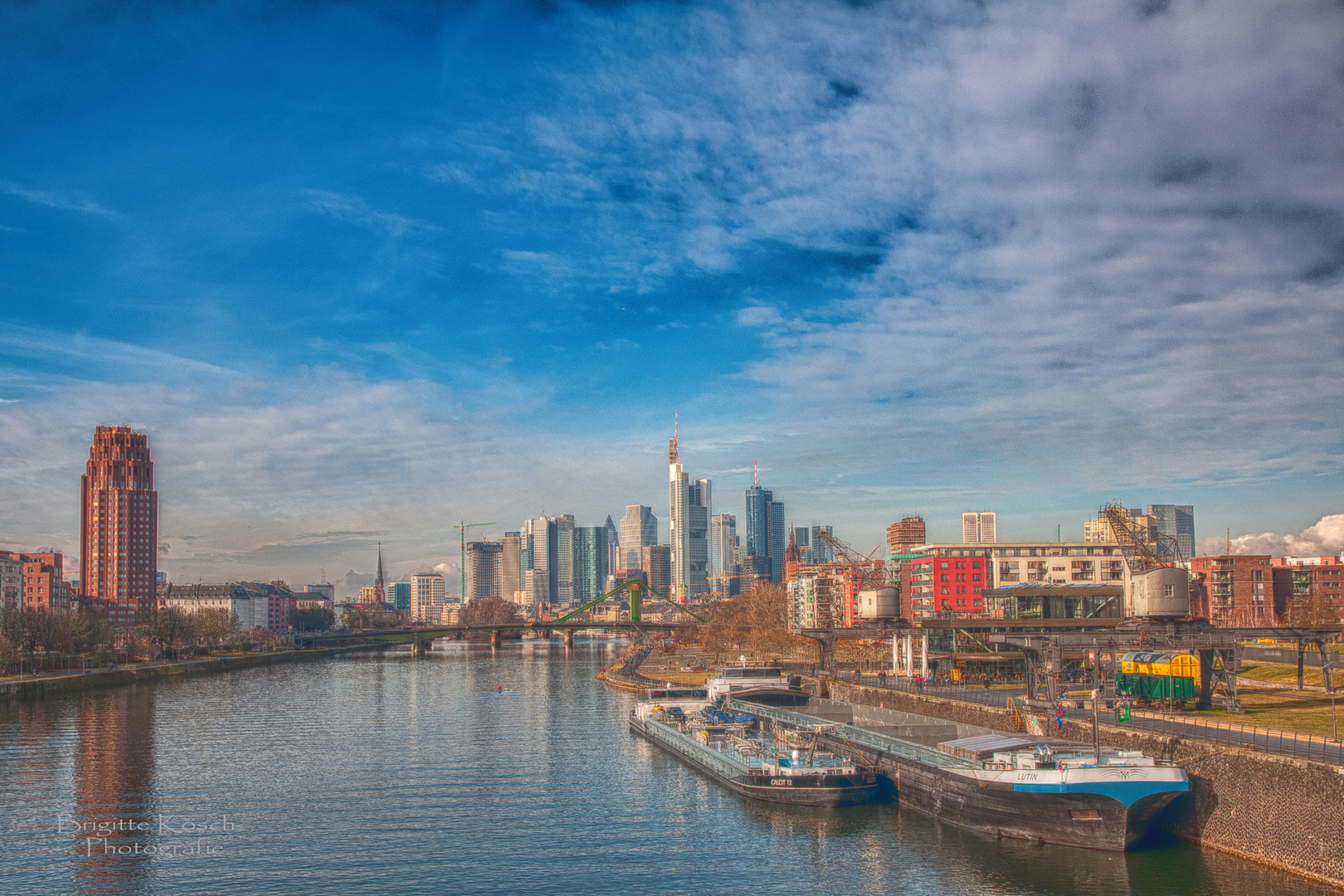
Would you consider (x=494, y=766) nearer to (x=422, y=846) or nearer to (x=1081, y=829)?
(x=422, y=846)

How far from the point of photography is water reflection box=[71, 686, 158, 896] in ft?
120

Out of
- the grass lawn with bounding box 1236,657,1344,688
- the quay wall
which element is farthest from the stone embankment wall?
the quay wall

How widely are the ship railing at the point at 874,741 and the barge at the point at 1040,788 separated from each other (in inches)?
4.0

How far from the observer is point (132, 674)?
414ft

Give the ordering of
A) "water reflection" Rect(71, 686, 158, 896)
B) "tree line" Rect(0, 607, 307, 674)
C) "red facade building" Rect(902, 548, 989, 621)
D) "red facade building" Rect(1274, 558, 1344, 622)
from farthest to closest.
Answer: "red facade building" Rect(1274, 558, 1344, 622) → "red facade building" Rect(902, 548, 989, 621) → "tree line" Rect(0, 607, 307, 674) → "water reflection" Rect(71, 686, 158, 896)

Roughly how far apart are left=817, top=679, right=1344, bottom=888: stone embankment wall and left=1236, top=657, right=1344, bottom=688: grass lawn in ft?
104

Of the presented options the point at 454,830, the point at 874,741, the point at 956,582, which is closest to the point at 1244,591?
the point at 956,582

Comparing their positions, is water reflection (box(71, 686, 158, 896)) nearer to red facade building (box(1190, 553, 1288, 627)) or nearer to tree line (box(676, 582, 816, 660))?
tree line (box(676, 582, 816, 660))

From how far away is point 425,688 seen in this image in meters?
118

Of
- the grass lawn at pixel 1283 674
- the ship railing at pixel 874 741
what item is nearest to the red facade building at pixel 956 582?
the grass lawn at pixel 1283 674

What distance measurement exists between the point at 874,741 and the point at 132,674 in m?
109

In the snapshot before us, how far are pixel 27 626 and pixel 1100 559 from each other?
144 metres

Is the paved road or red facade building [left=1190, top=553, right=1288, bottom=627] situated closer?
the paved road

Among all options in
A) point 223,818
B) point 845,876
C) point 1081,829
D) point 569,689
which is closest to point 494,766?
point 223,818
